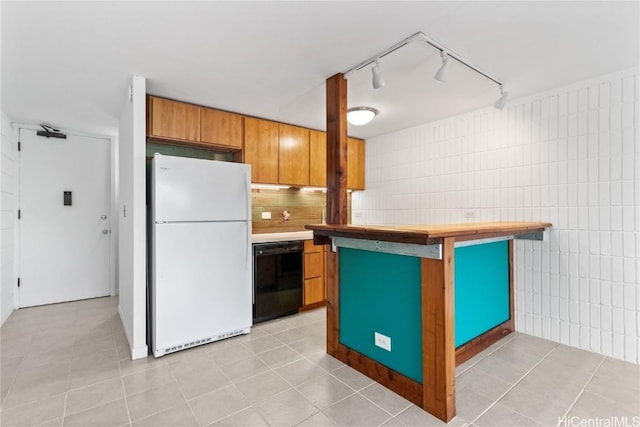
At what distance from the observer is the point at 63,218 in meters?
4.15

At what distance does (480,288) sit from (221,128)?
292 cm

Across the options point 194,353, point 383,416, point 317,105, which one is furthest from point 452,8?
point 194,353

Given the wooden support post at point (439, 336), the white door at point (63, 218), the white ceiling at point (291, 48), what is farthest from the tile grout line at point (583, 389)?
the white door at point (63, 218)

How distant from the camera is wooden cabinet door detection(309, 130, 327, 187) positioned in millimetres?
4090

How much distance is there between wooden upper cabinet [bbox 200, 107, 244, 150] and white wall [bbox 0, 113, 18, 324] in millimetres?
2263

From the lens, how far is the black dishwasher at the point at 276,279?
3.30m

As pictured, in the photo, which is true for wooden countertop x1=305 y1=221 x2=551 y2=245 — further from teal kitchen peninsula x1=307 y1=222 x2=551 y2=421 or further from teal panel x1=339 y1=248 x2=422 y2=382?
teal panel x1=339 y1=248 x2=422 y2=382

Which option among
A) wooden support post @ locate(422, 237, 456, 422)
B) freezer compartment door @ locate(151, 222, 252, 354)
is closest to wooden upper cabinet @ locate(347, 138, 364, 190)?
freezer compartment door @ locate(151, 222, 252, 354)

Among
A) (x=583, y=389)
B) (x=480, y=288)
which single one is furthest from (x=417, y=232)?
(x=583, y=389)

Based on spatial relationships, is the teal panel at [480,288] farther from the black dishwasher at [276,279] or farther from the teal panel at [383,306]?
the black dishwasher at [276,279]

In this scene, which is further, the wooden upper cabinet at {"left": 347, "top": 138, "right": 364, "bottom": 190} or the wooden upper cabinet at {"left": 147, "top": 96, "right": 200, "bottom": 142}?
the wooden upper cabinet at {"left": 347, "top": 138, "right": 364, "bottom": 190}

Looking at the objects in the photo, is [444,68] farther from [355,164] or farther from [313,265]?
[355,164]

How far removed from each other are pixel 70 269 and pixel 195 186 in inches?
113

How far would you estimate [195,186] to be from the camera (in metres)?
2.72
